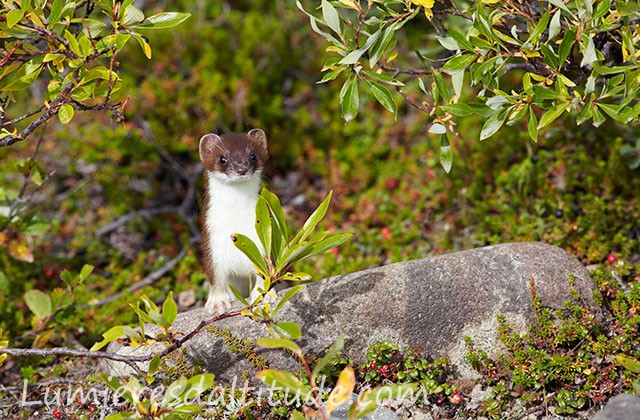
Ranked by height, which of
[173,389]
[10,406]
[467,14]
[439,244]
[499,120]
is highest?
[467,14]

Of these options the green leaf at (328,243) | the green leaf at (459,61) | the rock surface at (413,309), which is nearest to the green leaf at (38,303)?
the rock surface at (413,309)

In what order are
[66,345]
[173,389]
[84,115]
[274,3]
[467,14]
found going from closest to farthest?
[173,389]
[467,14]
[66,345]
[84,115]
[274,3]

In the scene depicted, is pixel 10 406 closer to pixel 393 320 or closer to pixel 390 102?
pixel 393 320

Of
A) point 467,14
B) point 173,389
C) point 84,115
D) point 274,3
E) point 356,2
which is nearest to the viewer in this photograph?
point 173,389

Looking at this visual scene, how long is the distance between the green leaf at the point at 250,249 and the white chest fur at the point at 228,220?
3.27 feet

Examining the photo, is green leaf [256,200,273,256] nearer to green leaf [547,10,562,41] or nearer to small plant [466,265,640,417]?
small plant [466,265,640,417]

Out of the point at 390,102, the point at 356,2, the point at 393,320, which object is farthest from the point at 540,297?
the point at 356,2

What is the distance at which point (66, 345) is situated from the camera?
5535 millimetres

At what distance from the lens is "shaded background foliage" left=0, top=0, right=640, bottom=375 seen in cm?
602

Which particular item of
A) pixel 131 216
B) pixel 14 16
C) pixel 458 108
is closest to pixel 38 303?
pixel 14 16

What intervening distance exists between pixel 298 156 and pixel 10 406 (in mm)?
4243

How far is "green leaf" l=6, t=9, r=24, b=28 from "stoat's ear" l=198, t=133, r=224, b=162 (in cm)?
159

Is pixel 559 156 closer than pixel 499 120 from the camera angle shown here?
No

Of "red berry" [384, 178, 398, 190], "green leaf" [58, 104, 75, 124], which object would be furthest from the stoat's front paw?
"red berry" [384, 178, 398, 190]
